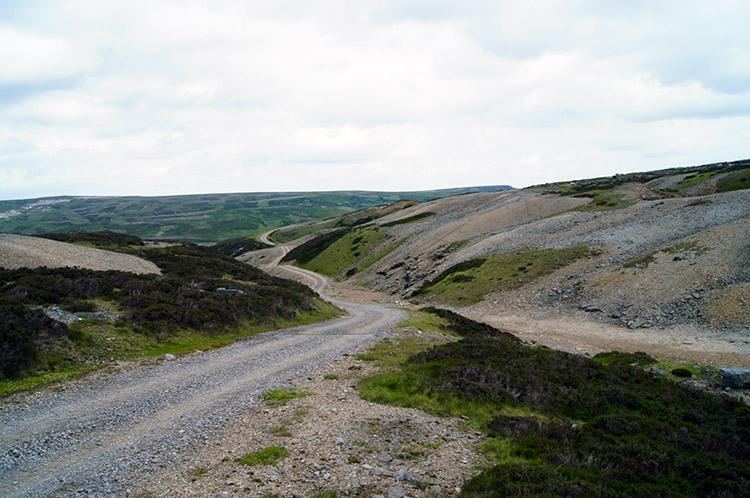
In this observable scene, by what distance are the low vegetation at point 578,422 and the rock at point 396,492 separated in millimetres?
1224

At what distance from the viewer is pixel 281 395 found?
521 inches

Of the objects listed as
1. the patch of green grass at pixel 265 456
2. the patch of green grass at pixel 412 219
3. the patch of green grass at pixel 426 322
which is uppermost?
the patch of green grass at pixel 412 219

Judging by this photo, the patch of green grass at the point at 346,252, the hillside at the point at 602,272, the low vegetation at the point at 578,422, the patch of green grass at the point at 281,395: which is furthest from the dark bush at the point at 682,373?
the patch of green grass at the point at 346,252

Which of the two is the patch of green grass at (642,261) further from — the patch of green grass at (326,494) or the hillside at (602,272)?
the patch of green grass at (326,494)

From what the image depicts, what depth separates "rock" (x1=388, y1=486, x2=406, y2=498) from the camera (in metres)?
7.54

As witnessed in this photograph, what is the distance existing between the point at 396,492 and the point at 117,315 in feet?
62.6

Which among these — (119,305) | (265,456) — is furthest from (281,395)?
(119,305)

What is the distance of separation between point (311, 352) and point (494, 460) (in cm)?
1272

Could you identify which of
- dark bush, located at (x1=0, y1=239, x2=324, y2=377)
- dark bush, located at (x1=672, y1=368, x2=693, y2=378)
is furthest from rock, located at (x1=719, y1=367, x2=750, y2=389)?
dark bush, located at (x1=0, y1=239, x2=324, y2=377)

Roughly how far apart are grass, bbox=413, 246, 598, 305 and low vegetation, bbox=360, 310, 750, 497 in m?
29.7

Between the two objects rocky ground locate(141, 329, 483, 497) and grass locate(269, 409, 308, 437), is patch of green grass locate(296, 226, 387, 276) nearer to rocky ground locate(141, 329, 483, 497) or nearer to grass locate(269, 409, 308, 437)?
grass locate(269, 409, 308, 437)

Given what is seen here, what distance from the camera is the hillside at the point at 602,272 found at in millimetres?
30359

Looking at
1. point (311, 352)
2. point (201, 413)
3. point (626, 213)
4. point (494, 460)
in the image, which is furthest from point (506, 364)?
point (626, 213)

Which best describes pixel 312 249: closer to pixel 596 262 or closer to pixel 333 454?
pixel 596 262
